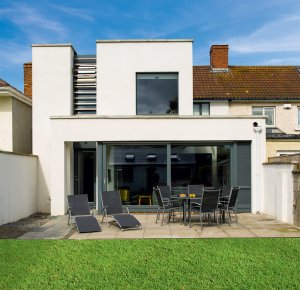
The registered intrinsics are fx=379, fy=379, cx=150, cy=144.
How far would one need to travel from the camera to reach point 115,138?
49.1 ft

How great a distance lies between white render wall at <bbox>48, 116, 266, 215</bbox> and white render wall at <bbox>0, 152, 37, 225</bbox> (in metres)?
1.34

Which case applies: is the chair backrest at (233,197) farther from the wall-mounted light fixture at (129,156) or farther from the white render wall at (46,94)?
the white render wall at (46,94)

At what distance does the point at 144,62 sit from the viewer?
16594 millimetres

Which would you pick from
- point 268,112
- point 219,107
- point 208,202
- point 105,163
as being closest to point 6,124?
point 105,163

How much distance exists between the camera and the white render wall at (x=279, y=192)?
12.2 metres

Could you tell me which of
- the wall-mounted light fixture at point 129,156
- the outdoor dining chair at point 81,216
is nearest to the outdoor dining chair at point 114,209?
the outdoor dining chair at point 81,216

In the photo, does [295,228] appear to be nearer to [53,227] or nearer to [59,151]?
[53,227]

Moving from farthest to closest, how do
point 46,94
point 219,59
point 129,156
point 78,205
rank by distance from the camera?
point 219,59 < point 46,94 < point 129,156 < point 78,205

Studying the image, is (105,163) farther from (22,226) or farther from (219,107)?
(219,107)

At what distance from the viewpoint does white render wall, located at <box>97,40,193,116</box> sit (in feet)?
54.2

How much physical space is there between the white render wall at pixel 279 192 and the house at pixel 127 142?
0.58m

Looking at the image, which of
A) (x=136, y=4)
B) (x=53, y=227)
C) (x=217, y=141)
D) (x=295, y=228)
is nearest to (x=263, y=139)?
(x=217, y=141)

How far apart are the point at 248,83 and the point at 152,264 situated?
67.0ft

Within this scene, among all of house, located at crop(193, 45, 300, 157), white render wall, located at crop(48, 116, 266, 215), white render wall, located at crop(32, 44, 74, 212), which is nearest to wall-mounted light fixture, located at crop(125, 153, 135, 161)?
white render wall, located at crop(48, 116, 266, 215)
